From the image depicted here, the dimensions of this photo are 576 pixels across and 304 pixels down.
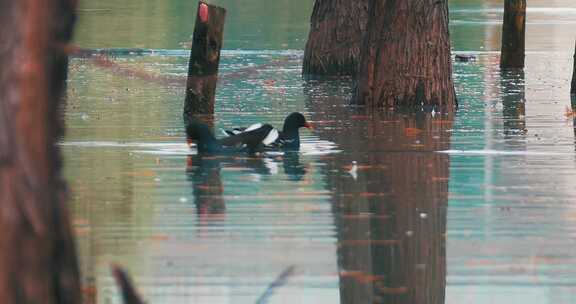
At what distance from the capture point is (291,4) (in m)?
68.1

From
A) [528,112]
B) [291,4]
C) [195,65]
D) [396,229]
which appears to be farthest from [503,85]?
[291,4]

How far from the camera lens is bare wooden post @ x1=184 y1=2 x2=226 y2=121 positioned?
18.2m

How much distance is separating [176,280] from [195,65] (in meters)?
10.2

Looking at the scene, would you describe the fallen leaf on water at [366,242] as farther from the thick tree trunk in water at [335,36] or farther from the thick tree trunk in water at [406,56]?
the thick tree trunk in water at [335,36]

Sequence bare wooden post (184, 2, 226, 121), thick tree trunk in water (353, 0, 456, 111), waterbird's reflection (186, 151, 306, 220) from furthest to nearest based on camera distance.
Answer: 1. thick tree trunk in water (353, 0, 456, 111)
2. bare wooden post (184, 2, 226, 121)
3. waterbird's reflection (186, 151, 306, 220)

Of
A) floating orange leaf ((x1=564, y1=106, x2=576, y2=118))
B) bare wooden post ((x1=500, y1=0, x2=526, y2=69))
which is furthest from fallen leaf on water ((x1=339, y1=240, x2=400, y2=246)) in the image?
bare wooden post ((x1=500, y1=0, x2=526, y2=69))

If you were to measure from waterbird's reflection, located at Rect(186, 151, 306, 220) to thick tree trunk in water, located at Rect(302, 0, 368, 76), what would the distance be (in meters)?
10.7

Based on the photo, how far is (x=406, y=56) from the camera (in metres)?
19.6

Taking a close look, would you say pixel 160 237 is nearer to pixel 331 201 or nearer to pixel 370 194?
pixel 331 201

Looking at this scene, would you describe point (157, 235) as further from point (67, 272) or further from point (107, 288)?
point (67, 272)

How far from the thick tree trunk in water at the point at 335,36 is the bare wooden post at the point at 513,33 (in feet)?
8.48

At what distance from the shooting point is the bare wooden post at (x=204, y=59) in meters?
18.2

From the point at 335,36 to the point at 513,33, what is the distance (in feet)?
10.7

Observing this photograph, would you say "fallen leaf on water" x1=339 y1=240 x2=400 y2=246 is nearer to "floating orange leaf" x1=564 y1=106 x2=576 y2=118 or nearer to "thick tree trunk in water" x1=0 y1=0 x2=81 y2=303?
"thick tree trunk in water" x1=0 y1=0 x2=81 y2=303
